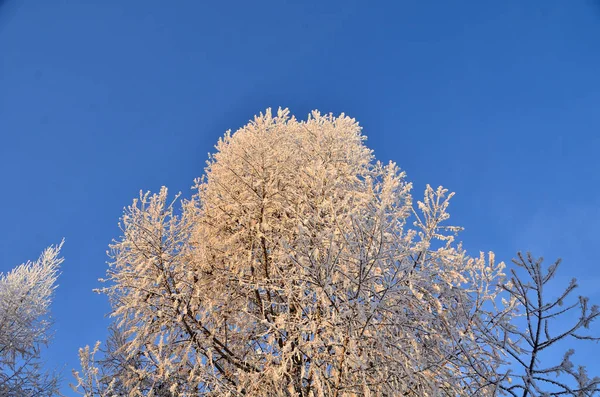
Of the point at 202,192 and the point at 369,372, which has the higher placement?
the point at 202,192

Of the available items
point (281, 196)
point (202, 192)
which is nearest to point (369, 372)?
point (281, 196)

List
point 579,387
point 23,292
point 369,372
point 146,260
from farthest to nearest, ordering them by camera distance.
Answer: point 23,292 → point 146,260 → point 369,372 → point 579,387

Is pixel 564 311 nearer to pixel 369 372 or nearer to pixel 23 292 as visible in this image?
pixel 369 372

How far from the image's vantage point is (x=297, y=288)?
347cm

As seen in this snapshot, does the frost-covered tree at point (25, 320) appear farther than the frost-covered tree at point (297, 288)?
Yes

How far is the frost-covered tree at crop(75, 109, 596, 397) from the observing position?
3186 millimetres

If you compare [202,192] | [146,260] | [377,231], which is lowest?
[377,231]

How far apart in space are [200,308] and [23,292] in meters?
7.43

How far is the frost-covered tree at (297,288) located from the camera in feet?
10.5

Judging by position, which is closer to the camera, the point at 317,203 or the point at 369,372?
the point at 369,372

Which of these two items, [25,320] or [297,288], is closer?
[297,288]

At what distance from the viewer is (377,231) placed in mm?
3164

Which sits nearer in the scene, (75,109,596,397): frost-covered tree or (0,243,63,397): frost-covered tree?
(75,109,596,397): frost-covered tree

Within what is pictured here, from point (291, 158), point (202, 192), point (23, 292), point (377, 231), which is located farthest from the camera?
point (23, 292)
